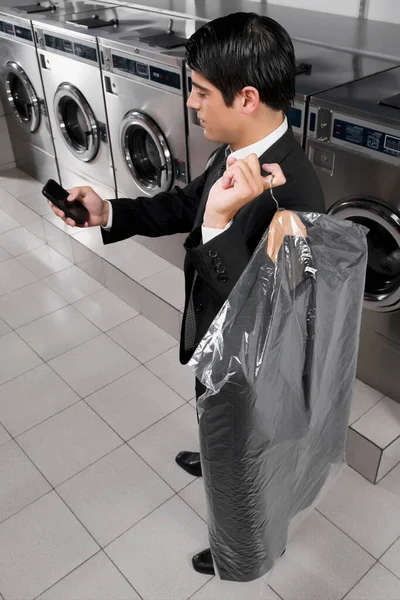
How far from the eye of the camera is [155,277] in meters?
3.37

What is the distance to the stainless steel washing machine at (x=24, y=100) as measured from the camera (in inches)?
158

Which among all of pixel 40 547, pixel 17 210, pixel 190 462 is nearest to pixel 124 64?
pixel 17 210

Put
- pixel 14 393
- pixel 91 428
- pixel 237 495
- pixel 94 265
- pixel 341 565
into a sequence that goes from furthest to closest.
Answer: pixel 94 265 → pixel 14 393 → pixel 91 428 → pixel 341 565 → pixel 237 495

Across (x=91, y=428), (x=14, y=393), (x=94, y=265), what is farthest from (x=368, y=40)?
(x=14, y=393)

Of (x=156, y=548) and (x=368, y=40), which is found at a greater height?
(x=368, y=40)

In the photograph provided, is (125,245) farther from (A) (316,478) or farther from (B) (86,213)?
(A) (316,478)

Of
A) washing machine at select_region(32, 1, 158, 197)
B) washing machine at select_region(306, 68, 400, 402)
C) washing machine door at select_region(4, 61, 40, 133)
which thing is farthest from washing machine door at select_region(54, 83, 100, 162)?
washing machine at select_region(306, 68, 400, 402)

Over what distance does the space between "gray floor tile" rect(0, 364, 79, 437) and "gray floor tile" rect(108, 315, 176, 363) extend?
16.6 inches

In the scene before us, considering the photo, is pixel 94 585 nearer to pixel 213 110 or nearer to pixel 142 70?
pixel 213 110

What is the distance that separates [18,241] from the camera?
165 inches

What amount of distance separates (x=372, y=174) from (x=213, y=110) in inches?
40.2

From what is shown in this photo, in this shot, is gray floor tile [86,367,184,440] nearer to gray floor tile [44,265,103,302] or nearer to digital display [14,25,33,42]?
gray floor tile [44,265,103,302]

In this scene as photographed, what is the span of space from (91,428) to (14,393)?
496 mm

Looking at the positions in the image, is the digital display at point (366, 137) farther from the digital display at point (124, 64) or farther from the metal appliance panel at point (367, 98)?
the digital display at point (124, 64)
